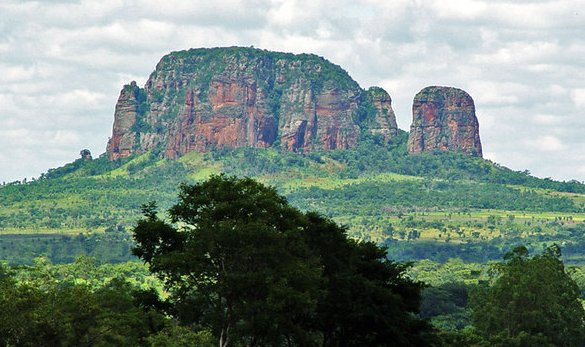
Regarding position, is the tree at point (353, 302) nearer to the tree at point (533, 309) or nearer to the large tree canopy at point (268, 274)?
the large tree canopy at point (268, 274)

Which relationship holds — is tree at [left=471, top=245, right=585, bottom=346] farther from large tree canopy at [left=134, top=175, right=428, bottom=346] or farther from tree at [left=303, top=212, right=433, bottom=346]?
large tree canopy at [left=134, top=175, right=428, bottom=346]

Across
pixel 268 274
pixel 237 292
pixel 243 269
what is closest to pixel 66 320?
pixel 237 292

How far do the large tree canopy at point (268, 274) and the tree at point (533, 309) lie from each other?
2371 centimetres

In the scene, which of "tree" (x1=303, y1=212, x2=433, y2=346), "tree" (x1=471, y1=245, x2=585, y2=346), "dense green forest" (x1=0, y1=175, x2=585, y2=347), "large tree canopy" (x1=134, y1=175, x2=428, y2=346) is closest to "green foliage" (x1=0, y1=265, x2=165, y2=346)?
"dense green forest" (x1=0, y1=175, x2=585, y2=347)

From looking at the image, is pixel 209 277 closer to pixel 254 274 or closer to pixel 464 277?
pixel 254 274

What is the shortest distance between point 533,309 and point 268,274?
4332 cm

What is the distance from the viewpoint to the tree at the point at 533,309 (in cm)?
10550

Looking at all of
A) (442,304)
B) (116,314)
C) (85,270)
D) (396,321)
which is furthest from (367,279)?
(85,270)

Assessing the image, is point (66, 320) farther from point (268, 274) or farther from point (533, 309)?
point (533, 309)

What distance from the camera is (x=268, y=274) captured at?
6994 centimetres

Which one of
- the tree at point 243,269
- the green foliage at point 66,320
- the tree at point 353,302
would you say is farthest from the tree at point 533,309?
the green foliage at point 66,320

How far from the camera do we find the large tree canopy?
69.6 meters

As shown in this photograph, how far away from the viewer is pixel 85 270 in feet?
570

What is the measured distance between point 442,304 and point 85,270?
53.3m
